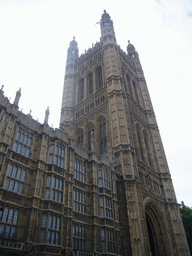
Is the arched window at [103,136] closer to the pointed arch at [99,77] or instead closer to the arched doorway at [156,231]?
the pointed arch at [99,77]

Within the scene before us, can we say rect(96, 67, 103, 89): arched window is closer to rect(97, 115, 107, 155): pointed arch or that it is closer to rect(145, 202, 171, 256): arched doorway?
rect(97, 115, 107, 155): pointed arch

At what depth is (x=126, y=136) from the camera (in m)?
32.8

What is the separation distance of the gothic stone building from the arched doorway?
4.9 inches

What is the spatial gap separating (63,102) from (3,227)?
1395 inches

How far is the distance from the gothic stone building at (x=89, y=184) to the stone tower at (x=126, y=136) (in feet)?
0.47

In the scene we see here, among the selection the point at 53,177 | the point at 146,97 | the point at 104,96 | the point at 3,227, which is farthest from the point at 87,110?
the point at 3,227

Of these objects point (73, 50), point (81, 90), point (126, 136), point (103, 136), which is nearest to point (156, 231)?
point (126, 136)

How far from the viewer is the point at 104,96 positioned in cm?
4112

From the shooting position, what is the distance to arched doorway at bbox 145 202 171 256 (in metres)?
29.9

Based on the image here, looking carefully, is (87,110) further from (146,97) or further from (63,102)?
(146,97)

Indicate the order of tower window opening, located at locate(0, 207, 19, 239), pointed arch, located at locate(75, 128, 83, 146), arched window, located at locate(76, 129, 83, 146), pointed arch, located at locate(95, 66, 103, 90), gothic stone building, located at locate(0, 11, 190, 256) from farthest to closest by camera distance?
pointed arch, located at locate(95, 66, 103, 90) → pointed arch, located at locate(75, 128, 83, 146) → arched window, located at locate(76, 129, 83, 146) → gothic stone building, located at locate(0, 11, 190, 256) → tower window opening, located at locate(0, 207, 19, 239)

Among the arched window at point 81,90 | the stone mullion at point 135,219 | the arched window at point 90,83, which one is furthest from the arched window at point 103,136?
the arched window at point 81,90

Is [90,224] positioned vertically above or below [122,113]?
below

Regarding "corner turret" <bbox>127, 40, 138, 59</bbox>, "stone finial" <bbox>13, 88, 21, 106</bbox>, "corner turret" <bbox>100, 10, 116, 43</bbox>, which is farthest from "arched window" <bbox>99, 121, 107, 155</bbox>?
"corner turret" <bbox>127, 40, 138, 59</bbox>
